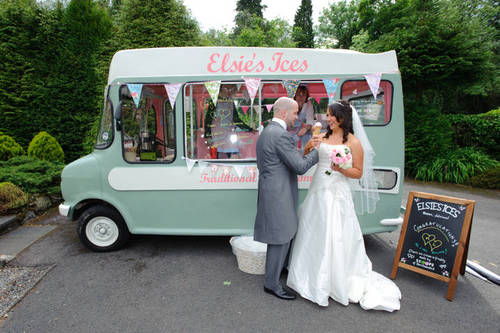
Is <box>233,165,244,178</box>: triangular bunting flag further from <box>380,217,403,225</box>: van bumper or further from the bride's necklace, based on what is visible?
<box>380,217,403,225</box>: van bumper

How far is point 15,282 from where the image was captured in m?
3.44

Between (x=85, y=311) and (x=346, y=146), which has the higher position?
(x=346, y=146)

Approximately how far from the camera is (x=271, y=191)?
2.88m

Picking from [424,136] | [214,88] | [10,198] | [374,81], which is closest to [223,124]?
[214,88]

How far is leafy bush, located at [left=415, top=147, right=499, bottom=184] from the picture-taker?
9023mm

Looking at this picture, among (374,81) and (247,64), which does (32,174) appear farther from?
(374,81)

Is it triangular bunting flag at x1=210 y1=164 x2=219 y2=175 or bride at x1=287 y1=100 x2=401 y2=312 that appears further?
triangular bunting flag at x1=210 y1=164 x2=219 y2=175

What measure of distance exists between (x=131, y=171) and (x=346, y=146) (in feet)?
9.31

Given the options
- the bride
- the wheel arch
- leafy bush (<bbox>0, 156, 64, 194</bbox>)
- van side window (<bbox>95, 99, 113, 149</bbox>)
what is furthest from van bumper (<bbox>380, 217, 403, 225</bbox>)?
leafy bush (<bbox>0, 156, 64, 194</bbox>)

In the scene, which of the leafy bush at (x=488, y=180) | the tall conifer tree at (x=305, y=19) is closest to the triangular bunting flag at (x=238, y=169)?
the leafy bush at (x=488, y=180)

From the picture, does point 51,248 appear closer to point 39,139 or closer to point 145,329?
point 145,329

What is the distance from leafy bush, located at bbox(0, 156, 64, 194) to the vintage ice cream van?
2.71m

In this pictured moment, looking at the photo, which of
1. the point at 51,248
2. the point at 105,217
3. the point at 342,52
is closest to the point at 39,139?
the point at 51,248

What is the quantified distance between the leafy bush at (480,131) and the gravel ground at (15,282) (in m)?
12.2
